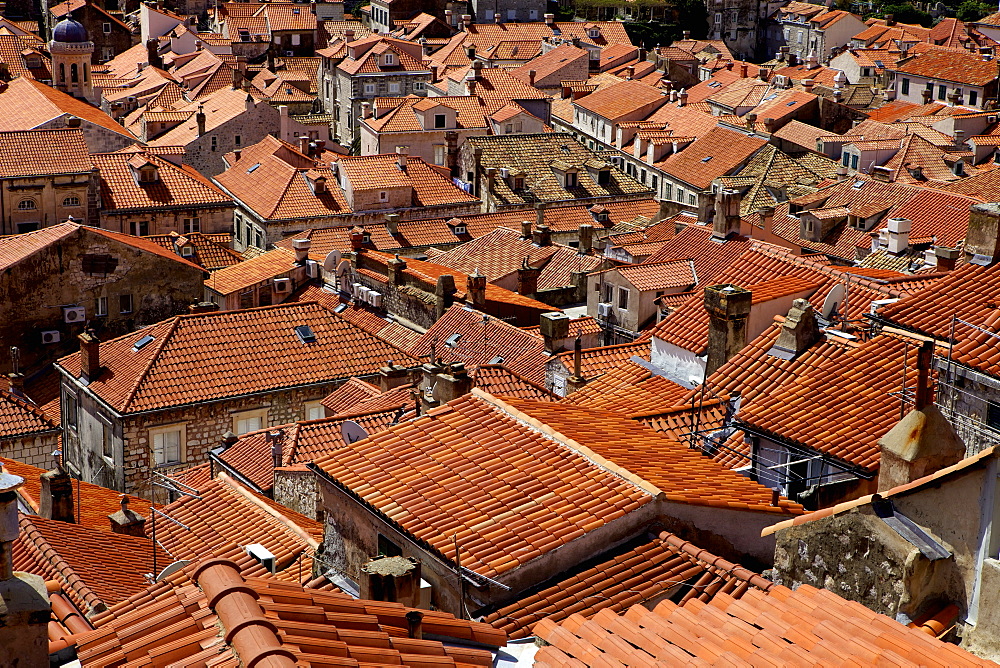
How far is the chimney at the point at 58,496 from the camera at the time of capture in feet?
71.3

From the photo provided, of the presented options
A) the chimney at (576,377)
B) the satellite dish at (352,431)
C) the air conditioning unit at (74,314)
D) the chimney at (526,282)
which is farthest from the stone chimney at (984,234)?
the chimney at (526,282)

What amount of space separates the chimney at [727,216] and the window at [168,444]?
1523 cm

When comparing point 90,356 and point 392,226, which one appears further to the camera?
point 392,226

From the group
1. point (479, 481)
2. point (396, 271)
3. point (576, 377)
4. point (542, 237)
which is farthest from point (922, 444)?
point (542, 237)

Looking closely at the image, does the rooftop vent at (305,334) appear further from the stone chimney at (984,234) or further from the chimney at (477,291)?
the stone chimney at (984,234)

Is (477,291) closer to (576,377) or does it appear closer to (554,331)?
(554,331)

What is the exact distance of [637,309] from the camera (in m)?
34.5

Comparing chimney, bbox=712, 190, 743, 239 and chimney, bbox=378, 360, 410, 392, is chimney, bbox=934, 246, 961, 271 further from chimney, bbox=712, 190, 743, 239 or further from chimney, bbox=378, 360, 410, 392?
chimney, bbox=378, 360, 410, 392

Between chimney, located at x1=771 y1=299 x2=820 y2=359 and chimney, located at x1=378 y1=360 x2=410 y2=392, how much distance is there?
40.6ft

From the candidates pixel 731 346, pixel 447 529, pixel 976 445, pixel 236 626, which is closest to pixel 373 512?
pixel 447 529

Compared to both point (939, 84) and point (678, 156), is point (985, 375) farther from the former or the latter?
point (939, 84)

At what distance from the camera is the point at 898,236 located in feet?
138

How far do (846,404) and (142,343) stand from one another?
1845cm

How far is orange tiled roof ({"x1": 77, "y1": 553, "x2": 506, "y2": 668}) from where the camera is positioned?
964 centimetres
